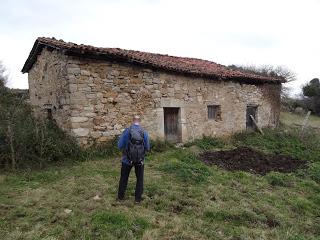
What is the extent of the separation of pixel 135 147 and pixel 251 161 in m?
5.09

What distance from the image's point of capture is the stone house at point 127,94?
8750mm

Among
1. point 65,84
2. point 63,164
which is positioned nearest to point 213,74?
point 65,84

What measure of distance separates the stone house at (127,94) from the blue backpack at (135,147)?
12.0 feet

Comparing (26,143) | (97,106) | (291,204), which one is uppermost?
(97,106)

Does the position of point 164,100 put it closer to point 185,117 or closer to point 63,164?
point 185,117

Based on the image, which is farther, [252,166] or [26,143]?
[252,166]

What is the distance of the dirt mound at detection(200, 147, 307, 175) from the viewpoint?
8.61 meters

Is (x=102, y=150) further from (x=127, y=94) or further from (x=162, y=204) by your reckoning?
(x=162, y=204)

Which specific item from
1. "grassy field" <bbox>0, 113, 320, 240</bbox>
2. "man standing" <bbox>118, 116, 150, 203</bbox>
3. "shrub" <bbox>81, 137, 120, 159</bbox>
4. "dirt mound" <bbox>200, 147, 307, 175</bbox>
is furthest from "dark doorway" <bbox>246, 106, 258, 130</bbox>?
"man standing" <bbox>118, 116, 150, 203</bbox>

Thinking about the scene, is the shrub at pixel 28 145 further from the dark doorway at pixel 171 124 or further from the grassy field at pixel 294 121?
the grassy field at pixel 294 121

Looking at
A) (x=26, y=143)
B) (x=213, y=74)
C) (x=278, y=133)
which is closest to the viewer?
(x=26, y=143)

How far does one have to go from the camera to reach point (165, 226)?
4699 millimetres

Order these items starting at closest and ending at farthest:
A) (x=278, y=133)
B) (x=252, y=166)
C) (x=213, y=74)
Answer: (x=252, y=166) → (x=213, y=74) → (x=278, y=133)

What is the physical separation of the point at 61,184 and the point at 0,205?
132cm
